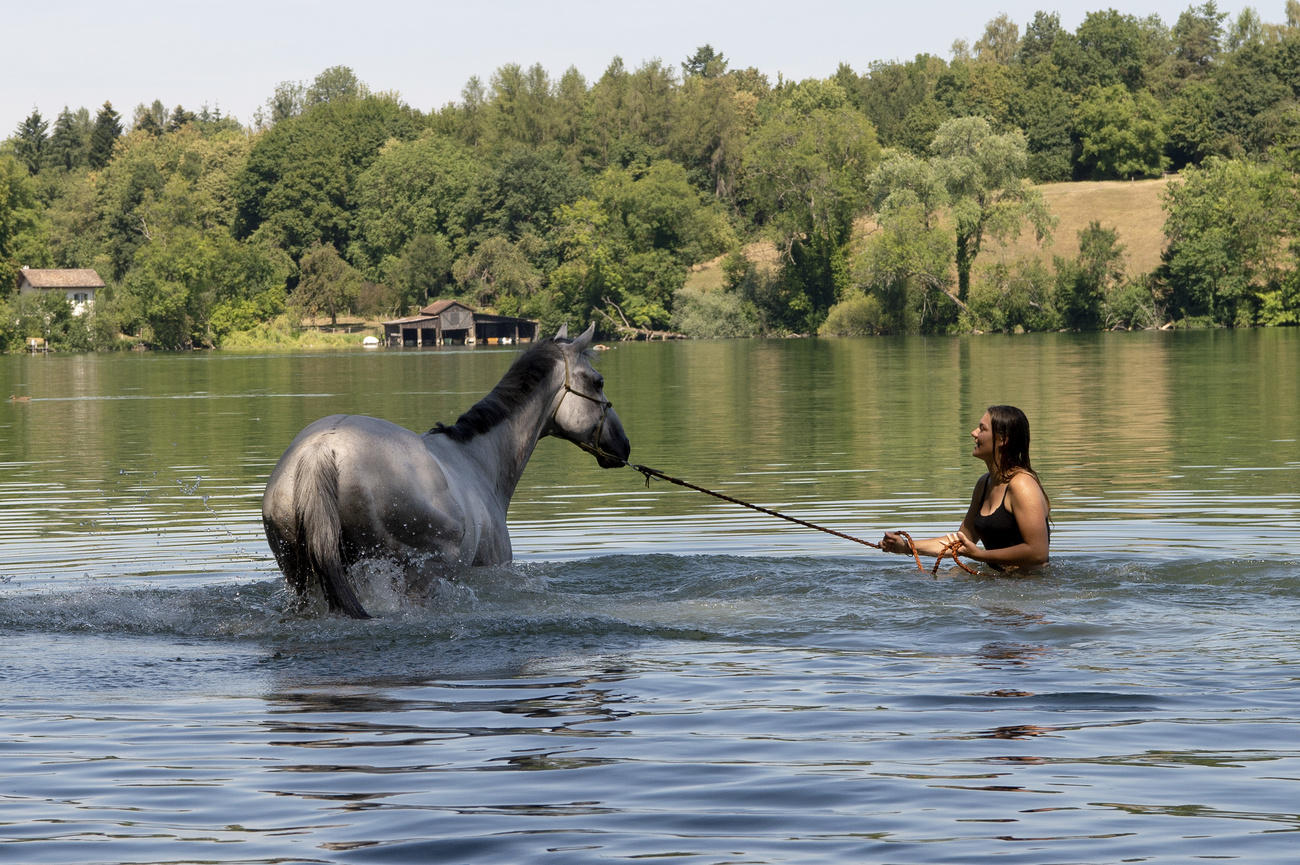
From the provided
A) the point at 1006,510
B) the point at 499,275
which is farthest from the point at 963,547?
the point at 499,275

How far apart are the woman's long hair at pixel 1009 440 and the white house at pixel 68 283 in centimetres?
13525

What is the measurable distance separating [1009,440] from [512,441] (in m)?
3.69

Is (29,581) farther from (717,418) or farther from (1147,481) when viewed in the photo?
(717,418)

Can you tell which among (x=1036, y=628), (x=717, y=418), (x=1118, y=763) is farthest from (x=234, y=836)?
(x=717, y=418)

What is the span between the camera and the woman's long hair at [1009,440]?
462 inches

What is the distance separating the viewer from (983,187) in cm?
10456

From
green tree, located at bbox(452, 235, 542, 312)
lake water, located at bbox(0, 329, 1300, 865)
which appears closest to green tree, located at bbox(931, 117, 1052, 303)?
green tree, located at bbox(452, 235, 542, 312)

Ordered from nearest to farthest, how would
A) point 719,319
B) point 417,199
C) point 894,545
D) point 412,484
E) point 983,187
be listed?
point 412,484, point 894,545, point 983,187, point 719,319, point 417,199

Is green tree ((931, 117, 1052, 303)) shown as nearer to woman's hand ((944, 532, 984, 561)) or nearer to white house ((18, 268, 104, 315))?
white house ((18, 268, 104, 315))

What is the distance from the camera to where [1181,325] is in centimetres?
10569

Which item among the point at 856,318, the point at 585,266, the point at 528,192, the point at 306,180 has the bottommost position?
the point at 856,318

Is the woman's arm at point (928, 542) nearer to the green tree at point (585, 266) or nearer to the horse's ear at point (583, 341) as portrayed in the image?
the horse's ear at point (583, 341)

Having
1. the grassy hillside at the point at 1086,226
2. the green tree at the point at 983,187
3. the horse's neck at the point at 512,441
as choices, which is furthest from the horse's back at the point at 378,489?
the grassy hillside at the point at 1086,226

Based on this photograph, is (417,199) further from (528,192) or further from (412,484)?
(412,484)
